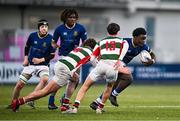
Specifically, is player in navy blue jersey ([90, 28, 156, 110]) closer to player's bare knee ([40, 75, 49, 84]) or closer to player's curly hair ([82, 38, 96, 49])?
player's curly hair ([82, 38, 96, 49])

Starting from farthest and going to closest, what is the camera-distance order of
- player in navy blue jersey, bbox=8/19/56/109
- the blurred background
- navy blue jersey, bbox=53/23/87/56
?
the blurred background → player in navy blue jersey, bbox=8/19/56/109 → navy blue jersey, bbox=53/23/87/56

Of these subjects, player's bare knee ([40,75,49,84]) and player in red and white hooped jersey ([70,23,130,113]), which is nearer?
player in red and white hooped jersey ([70,23,130,113])

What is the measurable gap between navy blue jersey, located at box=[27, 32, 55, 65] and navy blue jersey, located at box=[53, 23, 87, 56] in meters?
0.39

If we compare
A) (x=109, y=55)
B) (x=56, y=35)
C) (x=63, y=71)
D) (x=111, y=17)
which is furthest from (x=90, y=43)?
(x=111, y=17)

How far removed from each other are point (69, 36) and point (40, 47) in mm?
926

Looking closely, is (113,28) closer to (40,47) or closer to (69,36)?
(69,36)

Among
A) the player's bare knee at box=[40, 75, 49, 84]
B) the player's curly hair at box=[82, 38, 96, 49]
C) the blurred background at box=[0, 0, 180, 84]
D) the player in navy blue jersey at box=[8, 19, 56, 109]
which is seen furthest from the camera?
the blurred background at box=[0, 0, 180, 84]

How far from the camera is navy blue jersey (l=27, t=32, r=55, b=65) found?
19906mm

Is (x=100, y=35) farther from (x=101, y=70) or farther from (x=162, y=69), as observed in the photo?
(x=101, y=70)

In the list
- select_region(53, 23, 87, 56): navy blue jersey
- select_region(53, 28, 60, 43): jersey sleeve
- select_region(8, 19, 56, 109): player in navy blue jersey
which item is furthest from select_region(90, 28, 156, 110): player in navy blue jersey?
select_region(8, 19, 56, 109): player in navy blue jersey

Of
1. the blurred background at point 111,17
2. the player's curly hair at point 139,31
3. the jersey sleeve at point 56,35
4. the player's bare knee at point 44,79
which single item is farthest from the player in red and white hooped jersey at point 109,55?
the blurred background at point 111,17

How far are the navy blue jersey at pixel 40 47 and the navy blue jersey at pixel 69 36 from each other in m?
0.39

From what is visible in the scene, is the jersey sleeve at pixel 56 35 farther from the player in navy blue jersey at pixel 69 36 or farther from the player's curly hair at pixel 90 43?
the player's curly hair at pixel 90 43

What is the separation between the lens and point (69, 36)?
765 inches
